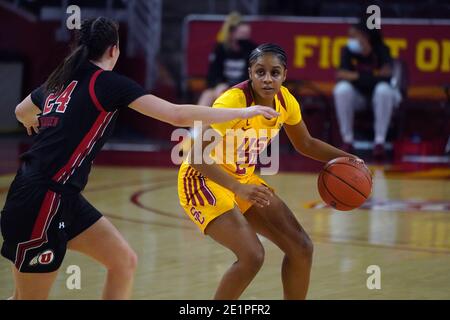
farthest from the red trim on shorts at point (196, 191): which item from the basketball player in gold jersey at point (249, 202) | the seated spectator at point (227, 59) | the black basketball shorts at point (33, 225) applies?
the seated spectator at point (227, 59)

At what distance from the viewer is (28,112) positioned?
5.00 meters

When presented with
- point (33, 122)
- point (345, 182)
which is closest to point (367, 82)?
point (345, 182)

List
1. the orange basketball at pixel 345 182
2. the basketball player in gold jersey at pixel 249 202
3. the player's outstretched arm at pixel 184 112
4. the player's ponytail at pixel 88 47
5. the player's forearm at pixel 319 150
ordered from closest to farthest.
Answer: the player's outstretched arm at pixel 184 112 < the player's ponytail at pixel 88 47 < the basketball player in gold jersey at pixel 249 202 < the orange basketball at pixel 345 182 < the player's forearm at pixel 319 150

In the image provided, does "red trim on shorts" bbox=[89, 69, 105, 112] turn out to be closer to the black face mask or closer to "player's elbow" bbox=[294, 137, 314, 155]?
"player's elbow" bbox=[294, 137, 314, 155]

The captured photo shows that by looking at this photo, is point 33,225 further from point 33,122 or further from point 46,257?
point 33,122

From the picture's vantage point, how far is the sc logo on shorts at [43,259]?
4631 millimetres

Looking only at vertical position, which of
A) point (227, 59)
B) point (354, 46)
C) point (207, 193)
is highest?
point (354, 46)

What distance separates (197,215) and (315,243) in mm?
3087

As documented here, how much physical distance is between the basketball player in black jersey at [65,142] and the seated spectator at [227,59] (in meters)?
9.04

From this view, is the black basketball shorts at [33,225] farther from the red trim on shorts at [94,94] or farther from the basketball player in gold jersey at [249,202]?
the basketball player in gold jersey at [249,202]

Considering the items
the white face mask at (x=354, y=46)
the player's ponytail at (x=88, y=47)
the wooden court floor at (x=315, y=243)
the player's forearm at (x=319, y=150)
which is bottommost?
the wooden court floor at (x=315, y=243)

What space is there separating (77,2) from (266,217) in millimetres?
11629
